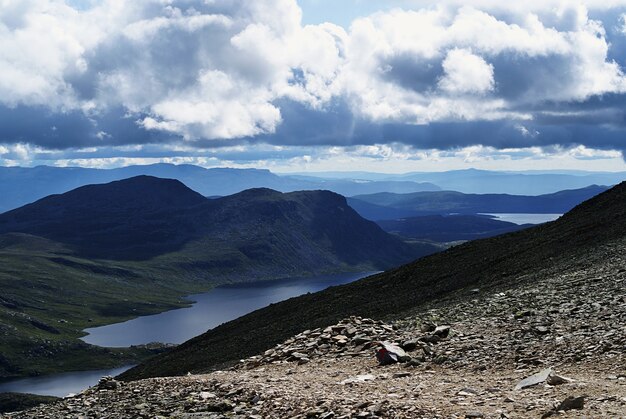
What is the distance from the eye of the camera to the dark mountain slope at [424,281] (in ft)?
252

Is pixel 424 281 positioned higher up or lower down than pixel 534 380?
lower down

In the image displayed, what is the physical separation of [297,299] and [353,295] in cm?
2064

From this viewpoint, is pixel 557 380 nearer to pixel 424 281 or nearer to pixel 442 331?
pixel 442 331

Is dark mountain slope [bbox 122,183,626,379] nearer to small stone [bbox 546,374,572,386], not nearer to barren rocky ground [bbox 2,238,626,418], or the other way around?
barren rocky ground [bbox 2,238,626,418]

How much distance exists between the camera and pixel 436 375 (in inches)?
1093

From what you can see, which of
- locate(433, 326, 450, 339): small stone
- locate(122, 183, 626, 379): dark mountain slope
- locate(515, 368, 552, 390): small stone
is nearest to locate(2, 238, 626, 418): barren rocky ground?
locate(515, 368, 552, 390): small stone

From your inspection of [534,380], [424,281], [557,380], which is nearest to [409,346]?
[534,380]

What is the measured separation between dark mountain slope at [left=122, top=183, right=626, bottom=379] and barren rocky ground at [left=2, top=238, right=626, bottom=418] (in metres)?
27.1

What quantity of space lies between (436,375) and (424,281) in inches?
2651

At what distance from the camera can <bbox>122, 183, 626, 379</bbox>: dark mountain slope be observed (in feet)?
252

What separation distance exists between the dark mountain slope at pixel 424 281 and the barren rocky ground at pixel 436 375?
27123mm

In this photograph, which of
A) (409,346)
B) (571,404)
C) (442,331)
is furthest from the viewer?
(442,331)

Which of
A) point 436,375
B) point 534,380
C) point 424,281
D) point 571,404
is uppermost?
point 571,404

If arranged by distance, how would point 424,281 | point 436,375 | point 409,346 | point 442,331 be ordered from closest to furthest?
1. point 436,375
2. point 409,346
3. point 442,331
4. point 424,281
